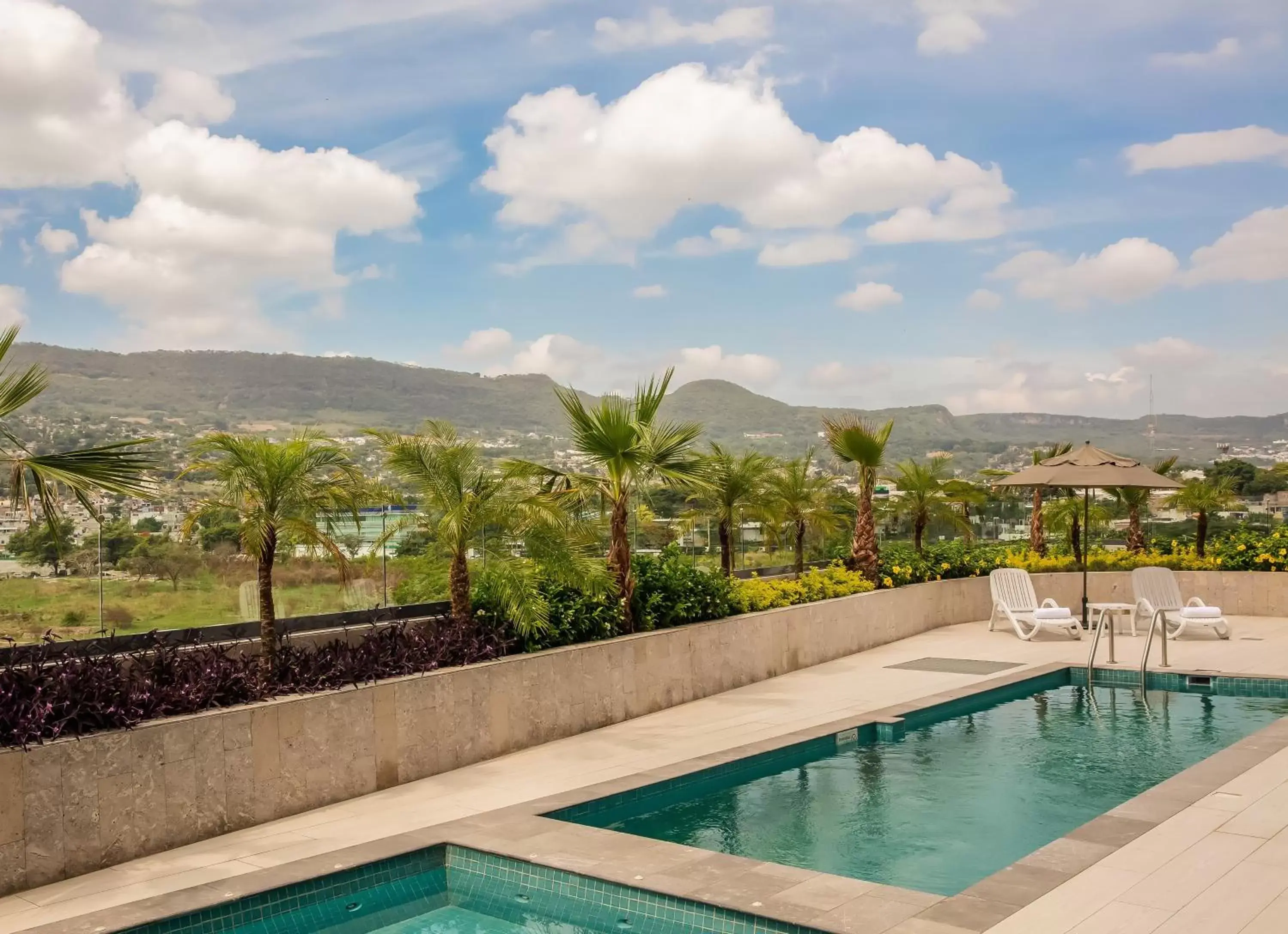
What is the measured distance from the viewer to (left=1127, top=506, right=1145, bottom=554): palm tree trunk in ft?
72.6

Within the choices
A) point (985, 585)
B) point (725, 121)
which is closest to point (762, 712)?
point (985, 585)

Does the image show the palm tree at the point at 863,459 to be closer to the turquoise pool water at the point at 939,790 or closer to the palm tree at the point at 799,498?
the palm tree at the point at 799,498

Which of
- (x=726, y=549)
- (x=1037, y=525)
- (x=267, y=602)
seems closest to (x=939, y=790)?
(x=267, y=602)

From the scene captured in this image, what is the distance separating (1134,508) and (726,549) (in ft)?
35.1

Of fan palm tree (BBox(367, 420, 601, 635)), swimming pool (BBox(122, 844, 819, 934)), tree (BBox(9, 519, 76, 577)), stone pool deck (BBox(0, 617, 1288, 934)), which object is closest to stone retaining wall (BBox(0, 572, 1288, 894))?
stone pool deck (BBox(0, 617, 1288, 934))

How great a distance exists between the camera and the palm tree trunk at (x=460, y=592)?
10039 millimetres

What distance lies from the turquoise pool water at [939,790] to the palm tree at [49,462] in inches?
137

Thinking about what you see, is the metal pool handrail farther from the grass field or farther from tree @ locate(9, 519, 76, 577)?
tree @ locate(9, 519, 76, 577)

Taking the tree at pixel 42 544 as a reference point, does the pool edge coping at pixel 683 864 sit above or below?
below

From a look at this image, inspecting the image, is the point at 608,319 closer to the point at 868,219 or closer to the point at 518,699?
the point at 868,219

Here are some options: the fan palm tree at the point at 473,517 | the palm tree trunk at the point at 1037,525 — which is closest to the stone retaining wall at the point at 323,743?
the fan palm tree at the point at 473,517

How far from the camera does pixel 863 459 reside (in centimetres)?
1619

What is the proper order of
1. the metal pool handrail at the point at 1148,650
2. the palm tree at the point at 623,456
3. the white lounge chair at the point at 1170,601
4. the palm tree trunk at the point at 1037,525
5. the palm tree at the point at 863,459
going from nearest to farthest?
the palm tree at the point at 623,456 < the metal pool handrail at the point at 1148,650 < the white lounge chair at the point at 1170,601 < the palm tree at the point at 863,459 < the palm tree trunk at the point at 1037,525

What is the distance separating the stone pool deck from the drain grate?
406cm
